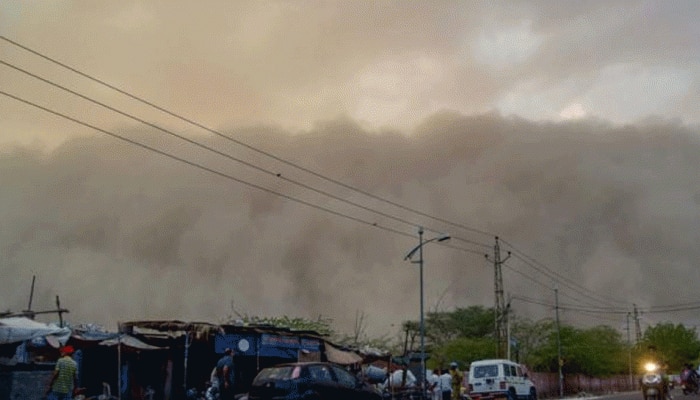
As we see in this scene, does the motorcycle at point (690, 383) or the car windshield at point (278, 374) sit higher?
the car windshield at point (278, 374)

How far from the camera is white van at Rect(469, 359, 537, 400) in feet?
109

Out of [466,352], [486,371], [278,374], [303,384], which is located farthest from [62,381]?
[466,352]

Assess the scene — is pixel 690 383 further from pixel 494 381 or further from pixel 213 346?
pixel 213 346

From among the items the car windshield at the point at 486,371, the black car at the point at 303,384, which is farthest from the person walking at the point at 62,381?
the car windshield at the point at 486,371

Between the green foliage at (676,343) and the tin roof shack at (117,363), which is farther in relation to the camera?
the green foliage at (676,343)

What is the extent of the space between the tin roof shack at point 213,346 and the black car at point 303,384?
6.86 meters

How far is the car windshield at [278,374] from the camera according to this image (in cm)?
1945

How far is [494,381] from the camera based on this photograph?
33.3 m

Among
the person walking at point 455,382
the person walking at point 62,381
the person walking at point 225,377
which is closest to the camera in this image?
the person walking at point 62,381

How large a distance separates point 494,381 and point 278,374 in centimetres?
1647

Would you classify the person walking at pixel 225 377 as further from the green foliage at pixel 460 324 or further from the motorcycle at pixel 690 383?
the green foliage at pixel 460 324

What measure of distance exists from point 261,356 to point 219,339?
217cm

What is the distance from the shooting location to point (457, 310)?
88562mm

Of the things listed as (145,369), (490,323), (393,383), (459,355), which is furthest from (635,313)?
(145,369)
